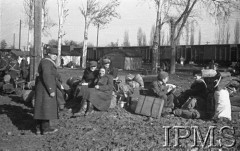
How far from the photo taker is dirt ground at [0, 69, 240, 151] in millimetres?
4730

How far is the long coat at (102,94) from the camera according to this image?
679cm

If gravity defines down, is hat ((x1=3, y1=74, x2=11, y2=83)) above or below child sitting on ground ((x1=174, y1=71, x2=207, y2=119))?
above

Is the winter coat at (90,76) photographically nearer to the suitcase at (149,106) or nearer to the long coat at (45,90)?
the suitcase at (149,106)

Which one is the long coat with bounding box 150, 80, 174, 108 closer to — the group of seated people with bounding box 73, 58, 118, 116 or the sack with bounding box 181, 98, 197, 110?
the sack with bounding box 181, 98, 197, 110

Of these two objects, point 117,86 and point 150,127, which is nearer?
point 150,127

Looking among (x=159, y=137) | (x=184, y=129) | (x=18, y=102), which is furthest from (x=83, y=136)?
(x=18, y=102)

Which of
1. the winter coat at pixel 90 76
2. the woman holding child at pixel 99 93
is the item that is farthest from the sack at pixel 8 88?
the woman holding child at pixel 99 93

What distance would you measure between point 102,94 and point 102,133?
1.63 meters

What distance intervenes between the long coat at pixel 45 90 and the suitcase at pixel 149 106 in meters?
2.23

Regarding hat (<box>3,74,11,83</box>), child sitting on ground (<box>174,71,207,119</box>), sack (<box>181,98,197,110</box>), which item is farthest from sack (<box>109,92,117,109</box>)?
hat (<box>3,74,11,83</box>)

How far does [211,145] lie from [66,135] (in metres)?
2.54

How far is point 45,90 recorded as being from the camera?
5.42 metres

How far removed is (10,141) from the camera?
5.11 meters

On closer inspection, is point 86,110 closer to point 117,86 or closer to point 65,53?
point 117,86
